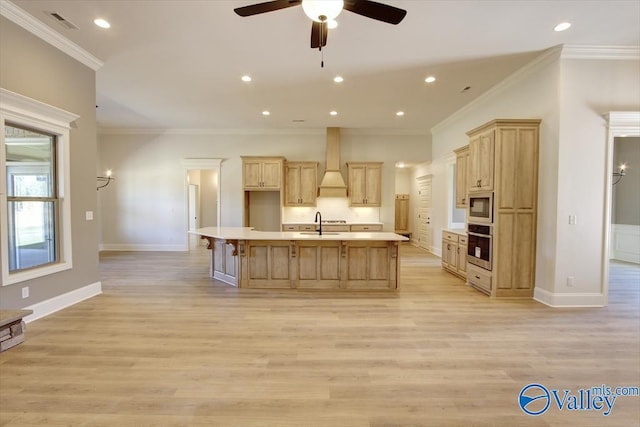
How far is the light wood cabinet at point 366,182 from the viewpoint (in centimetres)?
770

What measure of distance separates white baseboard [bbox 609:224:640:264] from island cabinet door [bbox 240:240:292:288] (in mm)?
8075

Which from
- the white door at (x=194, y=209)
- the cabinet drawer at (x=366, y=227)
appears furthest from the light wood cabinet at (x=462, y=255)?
the white door at (x=194, y=209)

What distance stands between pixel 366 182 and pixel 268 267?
13.6ft

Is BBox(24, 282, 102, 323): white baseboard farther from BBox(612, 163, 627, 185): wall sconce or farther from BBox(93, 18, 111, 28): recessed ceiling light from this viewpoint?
BBox(612, 163, 627, 185): wall sconce

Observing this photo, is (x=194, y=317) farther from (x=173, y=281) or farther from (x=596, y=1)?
(x=596, y=1)

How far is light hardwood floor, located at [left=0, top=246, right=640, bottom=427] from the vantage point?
1856 millimetres

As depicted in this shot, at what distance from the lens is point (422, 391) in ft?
6.80

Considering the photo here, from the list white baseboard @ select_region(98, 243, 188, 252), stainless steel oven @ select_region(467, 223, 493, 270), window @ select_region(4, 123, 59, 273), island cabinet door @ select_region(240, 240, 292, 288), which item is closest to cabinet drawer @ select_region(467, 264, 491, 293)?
stainless steel oven @ select_region(467, 223, 493, 270)

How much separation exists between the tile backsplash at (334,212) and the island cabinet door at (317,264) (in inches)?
138

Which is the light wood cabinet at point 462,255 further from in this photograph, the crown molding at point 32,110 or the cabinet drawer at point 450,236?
the crown molding at point 32,110

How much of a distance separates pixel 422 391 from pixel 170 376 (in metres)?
1.93

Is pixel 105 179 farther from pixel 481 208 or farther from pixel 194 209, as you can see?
pixel 481 208

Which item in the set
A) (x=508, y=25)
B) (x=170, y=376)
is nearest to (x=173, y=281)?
(x=170, y=376)

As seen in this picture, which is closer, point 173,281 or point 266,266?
point 266,266
